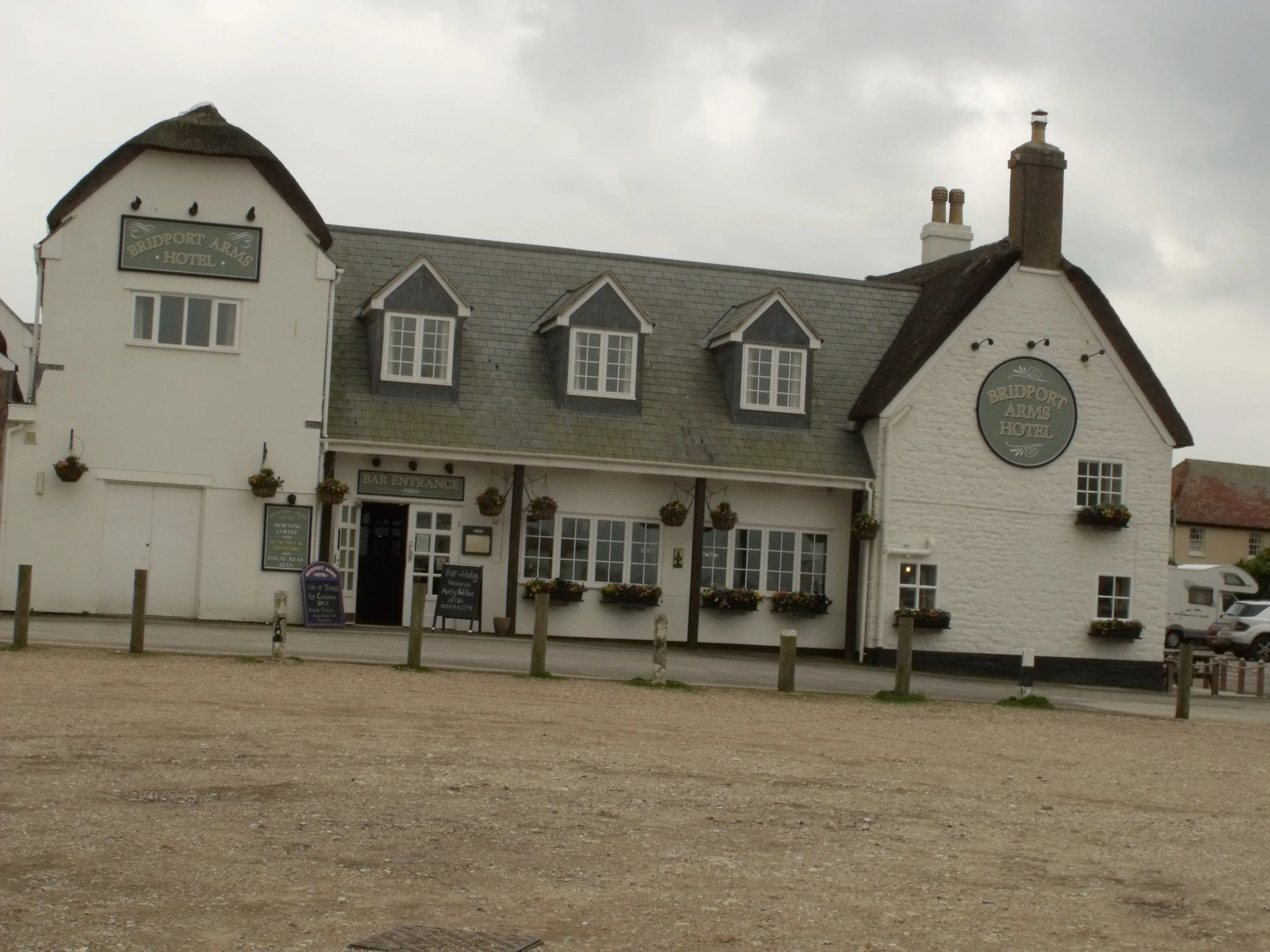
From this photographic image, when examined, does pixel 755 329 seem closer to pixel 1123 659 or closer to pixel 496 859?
pixel 1123 659

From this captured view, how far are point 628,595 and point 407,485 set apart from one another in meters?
4.24

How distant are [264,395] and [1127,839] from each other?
17853 millimetres

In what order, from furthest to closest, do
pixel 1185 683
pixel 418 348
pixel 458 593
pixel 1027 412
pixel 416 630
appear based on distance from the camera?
pixel 1027 412 → pixel 418 348 → pixel 458 593 → pixel 1185 683 → pixel 416 630

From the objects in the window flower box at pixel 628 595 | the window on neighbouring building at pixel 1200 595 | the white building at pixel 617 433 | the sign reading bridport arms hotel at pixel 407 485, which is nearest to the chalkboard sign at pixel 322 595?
the white building at pixel 617 433

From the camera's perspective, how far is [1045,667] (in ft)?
94.5

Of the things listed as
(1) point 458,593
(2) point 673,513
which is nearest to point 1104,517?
(2) point 673,513

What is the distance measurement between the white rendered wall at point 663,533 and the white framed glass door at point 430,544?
0.13m

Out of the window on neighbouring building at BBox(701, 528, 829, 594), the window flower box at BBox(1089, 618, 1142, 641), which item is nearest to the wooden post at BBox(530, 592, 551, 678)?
the window on neighbouring building at BBox(701, 528, 829, 594)

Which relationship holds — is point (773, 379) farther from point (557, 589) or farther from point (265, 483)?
point (265, 483)

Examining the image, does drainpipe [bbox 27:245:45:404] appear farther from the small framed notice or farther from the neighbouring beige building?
the neighbouring beige building

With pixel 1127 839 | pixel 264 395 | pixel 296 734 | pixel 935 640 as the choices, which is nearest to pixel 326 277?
pixel 264 395

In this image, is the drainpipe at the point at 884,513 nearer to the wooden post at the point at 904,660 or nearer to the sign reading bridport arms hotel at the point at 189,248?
the wooden post at the point at 904,660

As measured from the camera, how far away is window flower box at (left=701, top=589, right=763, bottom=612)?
27734mm

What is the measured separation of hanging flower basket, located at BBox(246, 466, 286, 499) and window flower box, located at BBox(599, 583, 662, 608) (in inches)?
233
